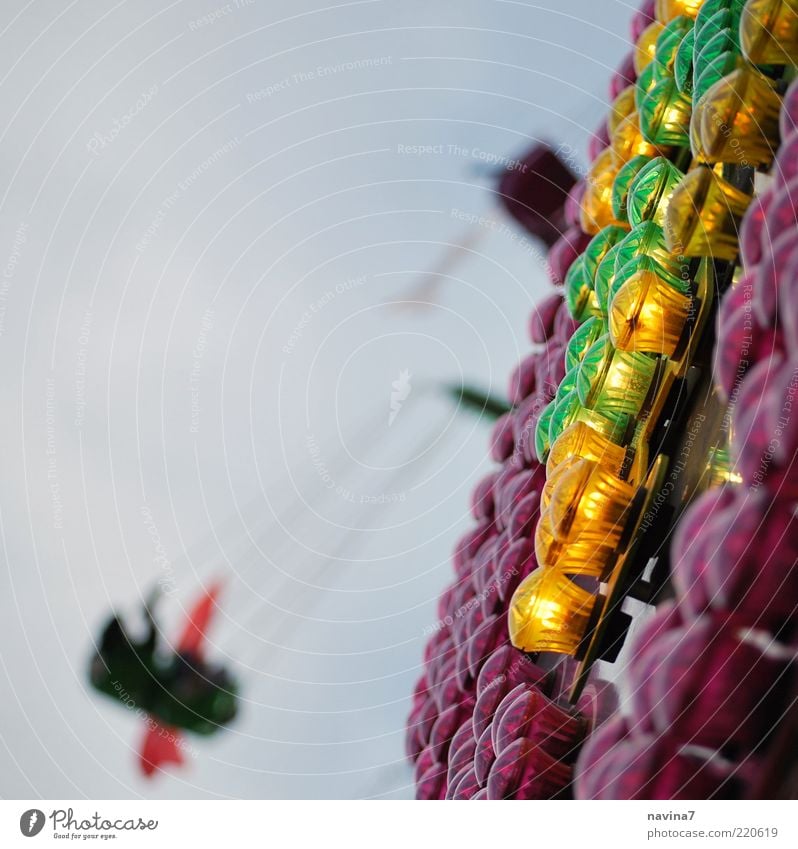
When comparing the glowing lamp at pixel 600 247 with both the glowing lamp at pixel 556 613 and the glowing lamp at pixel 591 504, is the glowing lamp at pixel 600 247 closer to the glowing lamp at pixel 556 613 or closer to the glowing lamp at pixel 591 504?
the glowing lamp at pixel 591 504

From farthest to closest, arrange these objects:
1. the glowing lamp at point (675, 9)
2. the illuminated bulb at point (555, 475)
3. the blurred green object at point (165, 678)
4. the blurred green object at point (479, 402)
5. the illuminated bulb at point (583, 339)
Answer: the blurred green object at point (479, 402), the blurred green object at point (165, 678), the illuminated bulb at point (583, 339), the glowing lamp at point (675, 9), the illuminated bulb at point (555, 475)

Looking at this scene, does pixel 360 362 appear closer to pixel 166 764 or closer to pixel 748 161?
pixel 166 764

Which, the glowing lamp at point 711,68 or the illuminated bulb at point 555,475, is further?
the illuminated bulb at point 555,475

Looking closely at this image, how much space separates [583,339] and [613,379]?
0.43m

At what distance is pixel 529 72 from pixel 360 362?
1.26 meters

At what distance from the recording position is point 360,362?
4023 millimetres

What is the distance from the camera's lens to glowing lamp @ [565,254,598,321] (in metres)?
3.16

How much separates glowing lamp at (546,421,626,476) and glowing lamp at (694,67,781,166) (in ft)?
2.56

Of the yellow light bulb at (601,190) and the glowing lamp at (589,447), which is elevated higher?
the yellow light bulb at (601,190)

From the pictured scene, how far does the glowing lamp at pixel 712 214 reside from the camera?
7.26 ft

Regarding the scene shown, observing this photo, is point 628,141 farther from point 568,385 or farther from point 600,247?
point 568,385

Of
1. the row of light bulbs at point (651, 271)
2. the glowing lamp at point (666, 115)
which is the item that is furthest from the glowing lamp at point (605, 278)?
the glowing lamp at point (666, 115)

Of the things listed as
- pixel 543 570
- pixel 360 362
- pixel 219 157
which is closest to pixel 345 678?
pixel 360 362

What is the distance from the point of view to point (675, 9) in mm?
2930
